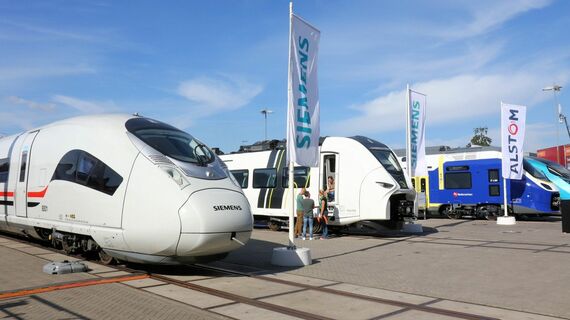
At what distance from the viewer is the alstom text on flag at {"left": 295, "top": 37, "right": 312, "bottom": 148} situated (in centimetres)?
1104

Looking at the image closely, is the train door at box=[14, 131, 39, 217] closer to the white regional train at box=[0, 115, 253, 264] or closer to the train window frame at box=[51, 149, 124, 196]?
the white regional train at box=[0, 115, 253, 264]

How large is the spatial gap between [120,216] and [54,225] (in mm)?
2685

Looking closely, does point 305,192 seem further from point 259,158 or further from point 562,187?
point 562,187

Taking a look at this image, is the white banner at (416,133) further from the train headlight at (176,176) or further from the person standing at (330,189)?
the train headlight at (176,176)

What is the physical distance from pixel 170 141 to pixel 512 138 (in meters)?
15.6

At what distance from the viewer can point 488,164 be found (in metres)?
23.0

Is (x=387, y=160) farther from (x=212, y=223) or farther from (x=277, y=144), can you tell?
(x=212, y=223)

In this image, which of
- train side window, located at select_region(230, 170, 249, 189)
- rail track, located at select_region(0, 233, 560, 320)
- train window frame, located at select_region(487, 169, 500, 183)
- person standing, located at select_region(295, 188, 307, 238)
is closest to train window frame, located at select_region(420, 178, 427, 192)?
train window frame, located at select_region(487, 169, 500, 183)

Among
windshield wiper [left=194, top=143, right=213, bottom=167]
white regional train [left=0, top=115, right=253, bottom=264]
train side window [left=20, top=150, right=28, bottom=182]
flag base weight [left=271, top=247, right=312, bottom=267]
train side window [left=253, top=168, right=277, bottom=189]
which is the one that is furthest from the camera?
train side window [left=253, top=168, right=277, bottom=189]

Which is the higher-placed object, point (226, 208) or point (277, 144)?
point (277, 144)

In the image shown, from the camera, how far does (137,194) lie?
8305 millimetres

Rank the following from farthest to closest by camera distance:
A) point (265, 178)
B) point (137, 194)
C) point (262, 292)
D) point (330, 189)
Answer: point (265, 178) < point (330, 189) < point (137, 194) < point (262, 292)

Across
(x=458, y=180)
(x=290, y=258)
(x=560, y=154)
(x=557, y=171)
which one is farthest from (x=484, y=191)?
(x=560, y=154)

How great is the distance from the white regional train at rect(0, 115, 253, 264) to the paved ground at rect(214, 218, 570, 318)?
2443 millimetres
